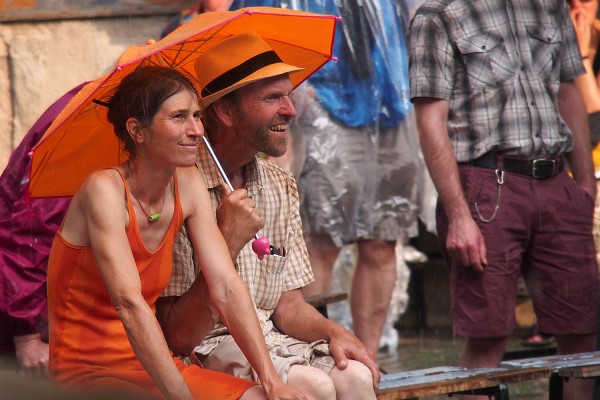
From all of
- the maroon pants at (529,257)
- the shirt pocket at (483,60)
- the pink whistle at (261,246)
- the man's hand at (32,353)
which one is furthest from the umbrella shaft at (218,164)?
the shirt pocket at (483,60)

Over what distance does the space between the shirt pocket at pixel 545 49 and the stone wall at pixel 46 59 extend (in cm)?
263

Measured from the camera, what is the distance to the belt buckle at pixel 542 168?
5320 mm

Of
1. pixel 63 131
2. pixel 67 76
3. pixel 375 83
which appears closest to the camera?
pixel 63 131

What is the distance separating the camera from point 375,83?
640 cm

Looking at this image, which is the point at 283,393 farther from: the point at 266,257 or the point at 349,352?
the point at 266,257

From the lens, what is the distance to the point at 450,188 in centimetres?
523

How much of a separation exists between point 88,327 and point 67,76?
3.65 m

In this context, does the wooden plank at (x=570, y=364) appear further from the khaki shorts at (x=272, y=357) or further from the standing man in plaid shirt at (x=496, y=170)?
the khaki shorts at (x=272, y=357)

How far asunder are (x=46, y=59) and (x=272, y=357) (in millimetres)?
3627

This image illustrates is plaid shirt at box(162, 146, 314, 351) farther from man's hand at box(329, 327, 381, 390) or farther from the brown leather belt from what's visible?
the brown leather belt

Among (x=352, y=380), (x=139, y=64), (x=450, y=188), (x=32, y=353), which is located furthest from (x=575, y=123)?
(x=32, y=353)

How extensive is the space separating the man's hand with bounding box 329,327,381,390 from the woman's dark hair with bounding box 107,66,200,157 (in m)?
0.85

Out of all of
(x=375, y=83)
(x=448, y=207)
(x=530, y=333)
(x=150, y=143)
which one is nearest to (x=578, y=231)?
(x=448, y=207)

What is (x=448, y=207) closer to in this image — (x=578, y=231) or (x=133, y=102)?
(x=578, y=231)
